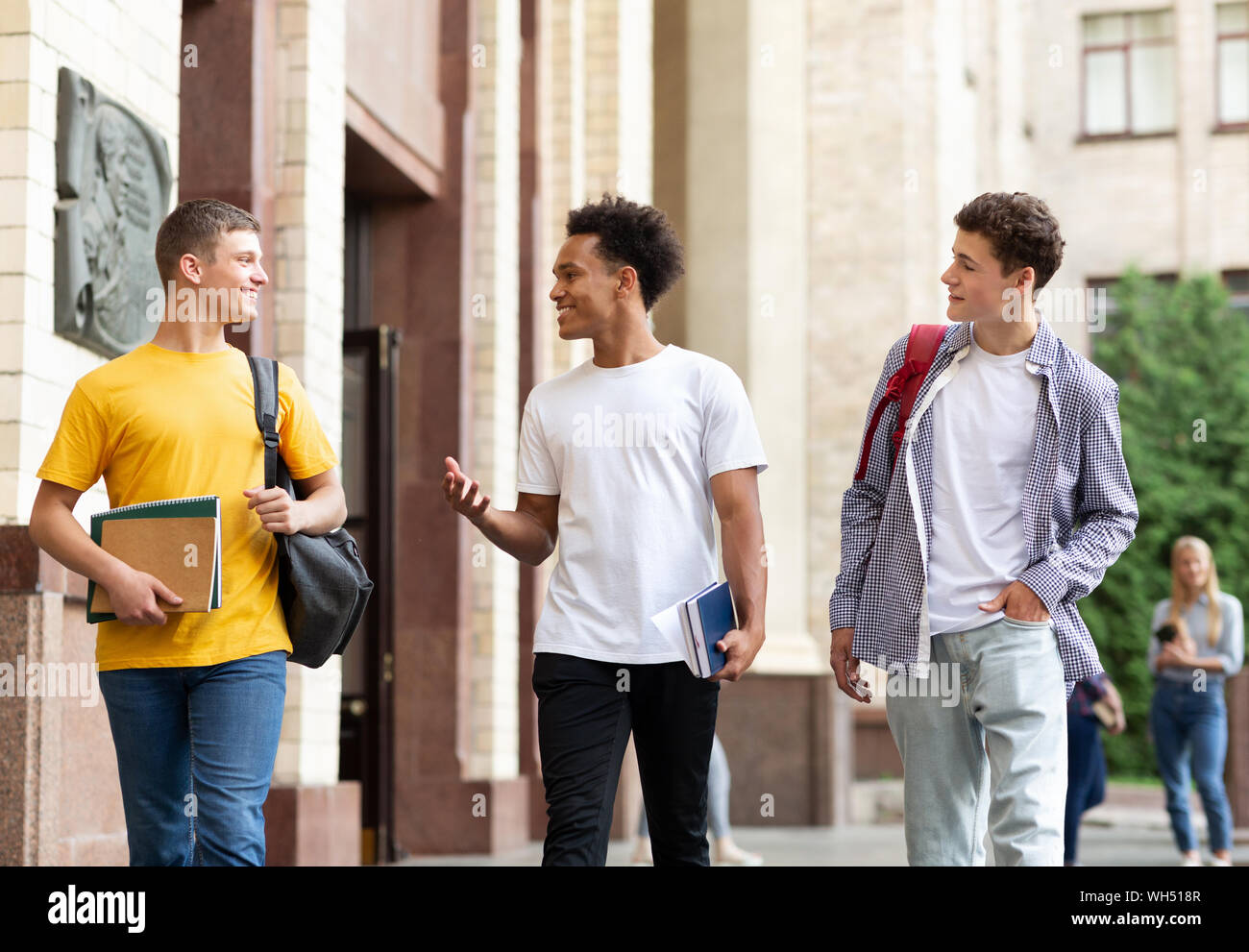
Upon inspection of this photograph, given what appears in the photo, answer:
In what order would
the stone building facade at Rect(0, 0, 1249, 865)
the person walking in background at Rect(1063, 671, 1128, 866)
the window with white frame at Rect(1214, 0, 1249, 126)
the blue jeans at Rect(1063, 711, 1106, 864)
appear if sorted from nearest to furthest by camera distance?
the stone building facade at Rect(0, 0, 1249, 865), the person walking in background at Rect(1063, 671, 1128, 866), the blue jeans at Rect(1063, 711, 1106, 864), the window with white frame at Rect(1214, 0, 1249, 126)

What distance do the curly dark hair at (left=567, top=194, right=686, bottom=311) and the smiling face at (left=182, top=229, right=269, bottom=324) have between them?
0.88 m

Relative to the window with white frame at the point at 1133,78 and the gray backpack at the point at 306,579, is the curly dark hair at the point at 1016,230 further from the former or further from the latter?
the window with white frame at the point at 1133,78

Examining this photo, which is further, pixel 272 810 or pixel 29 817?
pixel 272 810

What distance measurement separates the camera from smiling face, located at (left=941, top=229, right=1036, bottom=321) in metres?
4.60

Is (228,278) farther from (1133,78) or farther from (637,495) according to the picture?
(1133,78)

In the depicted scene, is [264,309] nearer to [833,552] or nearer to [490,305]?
[490,305]

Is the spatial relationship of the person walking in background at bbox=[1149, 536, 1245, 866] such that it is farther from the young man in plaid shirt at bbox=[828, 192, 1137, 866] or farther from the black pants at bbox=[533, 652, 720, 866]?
the black pants at bbox=[533, 652, 720, 866]

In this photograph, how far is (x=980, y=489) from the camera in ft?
15.1

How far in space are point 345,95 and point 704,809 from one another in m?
6.87

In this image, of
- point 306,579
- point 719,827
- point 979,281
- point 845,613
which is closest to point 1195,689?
point 719,827

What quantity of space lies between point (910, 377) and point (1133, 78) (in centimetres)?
2953

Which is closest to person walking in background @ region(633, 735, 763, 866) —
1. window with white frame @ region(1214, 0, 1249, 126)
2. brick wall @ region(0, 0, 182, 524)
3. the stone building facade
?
the stone building facade
